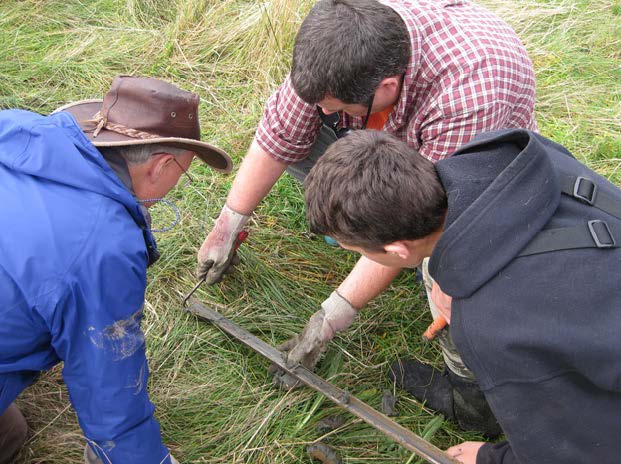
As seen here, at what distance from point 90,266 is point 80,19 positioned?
452cm

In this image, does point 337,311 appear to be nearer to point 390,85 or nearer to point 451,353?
point 451,353

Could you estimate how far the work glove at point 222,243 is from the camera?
3295mm

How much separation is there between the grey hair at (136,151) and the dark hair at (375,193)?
63cm

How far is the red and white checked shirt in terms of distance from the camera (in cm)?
252

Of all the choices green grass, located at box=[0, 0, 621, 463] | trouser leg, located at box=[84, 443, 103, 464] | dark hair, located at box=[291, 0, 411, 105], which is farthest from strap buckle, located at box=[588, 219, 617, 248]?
trouser leg, located at box=[84, 443, 103, 464]

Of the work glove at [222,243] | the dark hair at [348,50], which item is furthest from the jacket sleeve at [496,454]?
the work glove at [222,243]

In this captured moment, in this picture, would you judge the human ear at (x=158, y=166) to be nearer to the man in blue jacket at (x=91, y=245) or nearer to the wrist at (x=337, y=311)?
the man in blue jacket at (x=91, y=245)

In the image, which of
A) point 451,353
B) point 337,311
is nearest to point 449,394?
point 451,353

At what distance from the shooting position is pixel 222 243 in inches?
130

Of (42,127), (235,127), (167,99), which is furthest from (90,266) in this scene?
(235,127)

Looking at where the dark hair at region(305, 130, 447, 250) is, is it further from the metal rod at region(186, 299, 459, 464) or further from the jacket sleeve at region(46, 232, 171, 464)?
the metal rod at region(186, 299, 459, 464)

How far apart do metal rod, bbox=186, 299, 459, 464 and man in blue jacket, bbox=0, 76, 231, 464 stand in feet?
2.77

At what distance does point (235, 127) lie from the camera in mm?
4512

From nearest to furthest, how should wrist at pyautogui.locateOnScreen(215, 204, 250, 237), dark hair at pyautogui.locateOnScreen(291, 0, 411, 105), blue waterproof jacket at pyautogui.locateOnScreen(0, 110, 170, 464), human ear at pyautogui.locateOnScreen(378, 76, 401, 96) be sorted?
blue waterproof jacket at pyautogui.locateOnScreen(0, 110, 170, 464) < dark hair at pyautogui.locateOnScreen(291, 0, 411, 105) < human ear at pyautogui.locateOnScreen(378, 76, 401, 96) < wrist at pyautogui.locateOnScreen(215, 204, 250, 237)
